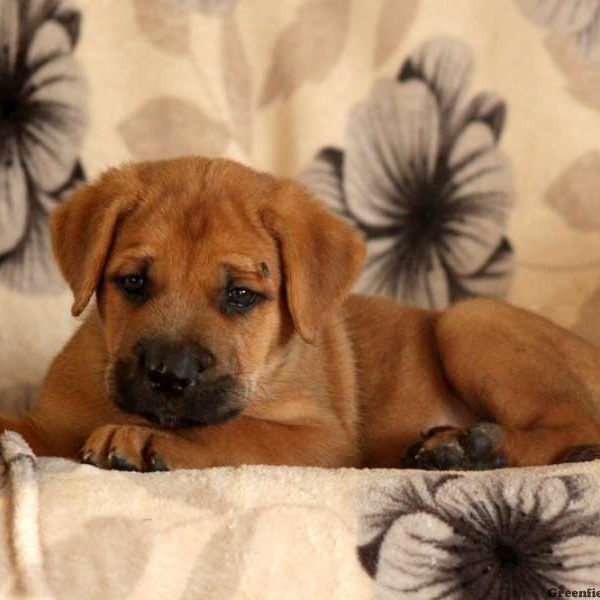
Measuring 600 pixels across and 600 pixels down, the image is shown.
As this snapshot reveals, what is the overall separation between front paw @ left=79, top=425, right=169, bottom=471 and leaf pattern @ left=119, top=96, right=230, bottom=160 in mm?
1706

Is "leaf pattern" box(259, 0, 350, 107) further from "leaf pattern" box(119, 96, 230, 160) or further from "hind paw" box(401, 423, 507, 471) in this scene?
"hind paw" box(401, 423, 507, 471)

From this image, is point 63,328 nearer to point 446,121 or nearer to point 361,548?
point 446,121

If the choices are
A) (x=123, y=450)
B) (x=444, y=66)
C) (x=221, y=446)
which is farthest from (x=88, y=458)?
(x=444, y=66)

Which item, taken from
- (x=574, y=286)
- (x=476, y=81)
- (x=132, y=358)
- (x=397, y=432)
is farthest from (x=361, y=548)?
(x=476, y=81)

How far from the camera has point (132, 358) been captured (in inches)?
104

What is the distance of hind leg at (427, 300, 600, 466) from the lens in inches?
117

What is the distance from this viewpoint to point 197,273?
8.98 ft

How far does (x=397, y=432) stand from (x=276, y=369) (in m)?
0.57

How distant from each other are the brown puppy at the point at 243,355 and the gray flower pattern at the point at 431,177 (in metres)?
0.61

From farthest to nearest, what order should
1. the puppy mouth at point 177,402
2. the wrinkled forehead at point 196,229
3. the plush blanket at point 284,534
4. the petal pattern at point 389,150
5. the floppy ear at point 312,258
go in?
1. the petal pattern at point 389,150
2. the floppy ear at point 312,258
3. the wrinkled forehead at point 196,229
4. the puppy mouth at point 177,402
5. the plush blanket at point 284,534

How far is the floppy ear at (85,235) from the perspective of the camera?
2844 mm

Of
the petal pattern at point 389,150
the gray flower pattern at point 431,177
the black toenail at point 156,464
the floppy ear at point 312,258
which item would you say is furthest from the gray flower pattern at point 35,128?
the black toenail at point 156,464

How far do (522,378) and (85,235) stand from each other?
1.34 m

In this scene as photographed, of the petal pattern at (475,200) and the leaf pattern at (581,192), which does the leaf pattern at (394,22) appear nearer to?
the petal pattern at (475,200)
